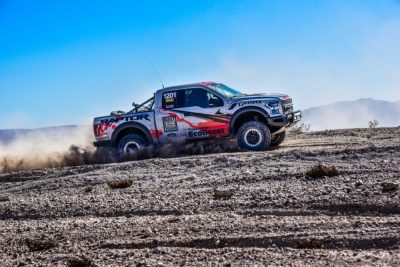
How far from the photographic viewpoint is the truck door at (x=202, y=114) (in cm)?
1509

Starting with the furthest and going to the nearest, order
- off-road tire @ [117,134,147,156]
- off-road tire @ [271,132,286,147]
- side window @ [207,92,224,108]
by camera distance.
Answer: off-road tire @ [271,132,286,147] → off-road tire @ [117,134,147,156] → side window @ [207,92,224,108]

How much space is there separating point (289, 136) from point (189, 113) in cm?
559

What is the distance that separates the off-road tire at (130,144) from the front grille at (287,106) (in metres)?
3.89

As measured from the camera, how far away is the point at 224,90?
1559 centimetres

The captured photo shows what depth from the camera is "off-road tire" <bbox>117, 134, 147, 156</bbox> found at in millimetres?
15805

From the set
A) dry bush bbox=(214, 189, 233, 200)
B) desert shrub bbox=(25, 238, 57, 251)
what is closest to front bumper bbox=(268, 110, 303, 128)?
dry bush bbox=(214, 189, 233, 200)

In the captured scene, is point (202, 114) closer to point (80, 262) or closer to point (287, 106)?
point (287, 106)

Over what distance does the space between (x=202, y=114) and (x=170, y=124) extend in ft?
3.08

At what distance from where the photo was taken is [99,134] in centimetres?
1602

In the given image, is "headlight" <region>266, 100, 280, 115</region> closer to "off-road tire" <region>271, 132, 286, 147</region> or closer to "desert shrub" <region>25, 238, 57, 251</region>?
"off-road tire" <region>271, 132, 286, 147</region>

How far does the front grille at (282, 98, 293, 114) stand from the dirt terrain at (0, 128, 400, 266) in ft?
7.52

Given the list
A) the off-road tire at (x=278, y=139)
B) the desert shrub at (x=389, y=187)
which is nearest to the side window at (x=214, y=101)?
the off-road tire at (x=278, y=139)

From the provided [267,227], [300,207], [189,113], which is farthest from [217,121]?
[267,227]

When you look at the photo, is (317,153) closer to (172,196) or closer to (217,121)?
(217,121)
